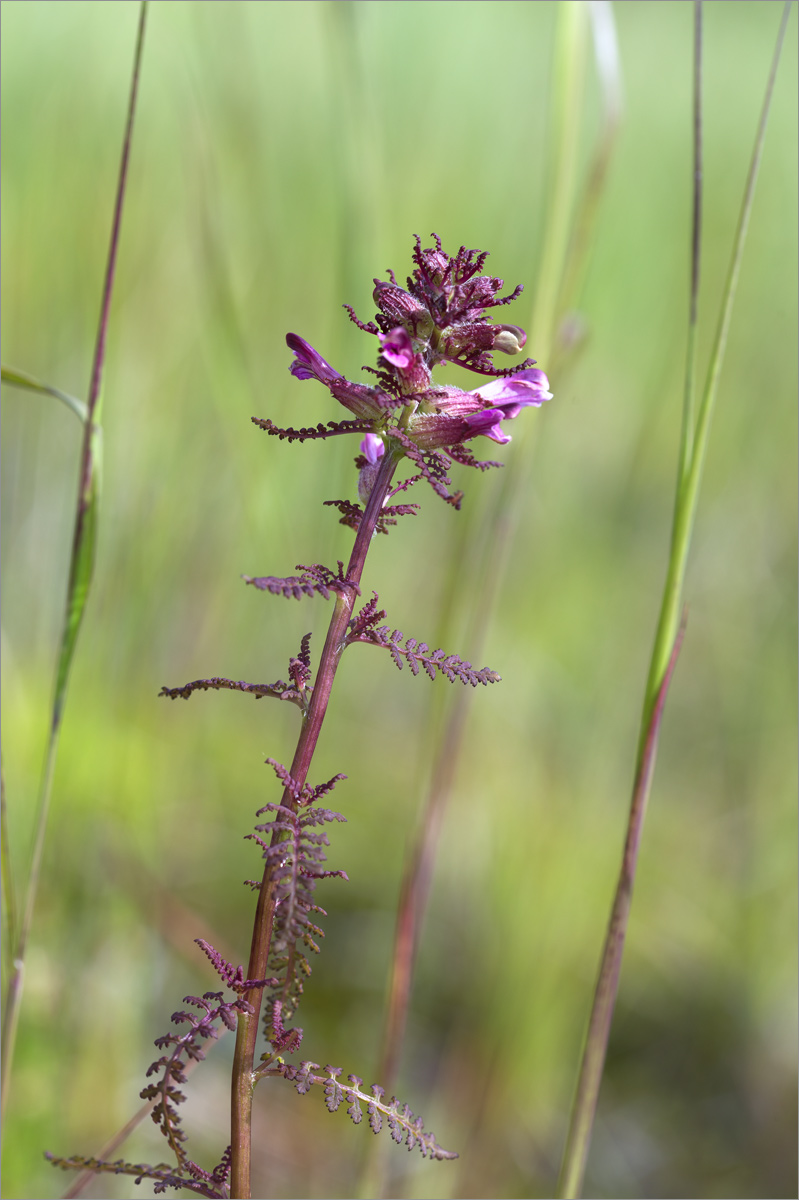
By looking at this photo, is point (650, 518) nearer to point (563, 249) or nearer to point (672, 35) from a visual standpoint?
point (672, 35)

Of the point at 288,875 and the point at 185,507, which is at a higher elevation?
the point at 185,507

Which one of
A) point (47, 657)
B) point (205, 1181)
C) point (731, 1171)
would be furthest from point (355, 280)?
point (731, 1171)

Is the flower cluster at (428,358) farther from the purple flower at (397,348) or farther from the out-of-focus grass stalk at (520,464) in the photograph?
the out-of-focus grass stalk at (520,464)

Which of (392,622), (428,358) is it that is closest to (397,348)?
(428,358)

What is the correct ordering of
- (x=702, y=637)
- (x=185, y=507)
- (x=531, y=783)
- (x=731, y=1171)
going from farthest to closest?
1. (x=702, y=637)
2. (x=531, y=783)
3. (x=185, y=507)
4. (x=731, y=1171)

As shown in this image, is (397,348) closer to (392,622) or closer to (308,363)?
(308,363)

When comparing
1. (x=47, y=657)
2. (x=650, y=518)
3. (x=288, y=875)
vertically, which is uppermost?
(x=650, y=518)


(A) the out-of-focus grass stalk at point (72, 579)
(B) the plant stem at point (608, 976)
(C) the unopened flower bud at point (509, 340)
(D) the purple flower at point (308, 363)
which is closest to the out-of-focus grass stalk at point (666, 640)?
(B) the plant stem at point (608, 976)
